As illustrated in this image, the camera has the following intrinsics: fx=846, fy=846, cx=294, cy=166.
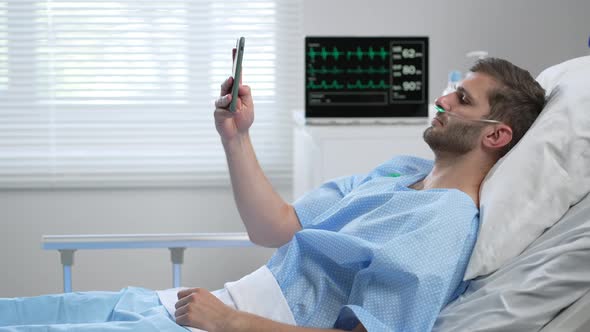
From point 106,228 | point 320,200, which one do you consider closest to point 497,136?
point 320,200

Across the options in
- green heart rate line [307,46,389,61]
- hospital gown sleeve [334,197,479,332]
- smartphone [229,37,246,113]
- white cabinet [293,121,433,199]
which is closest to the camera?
hospital gown sleeve [334,197,479,332]

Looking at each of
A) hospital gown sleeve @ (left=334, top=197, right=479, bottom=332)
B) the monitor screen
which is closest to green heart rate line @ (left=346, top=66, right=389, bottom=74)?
the monitor screen

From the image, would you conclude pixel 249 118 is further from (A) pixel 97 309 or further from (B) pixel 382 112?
(B) pixel 382 112

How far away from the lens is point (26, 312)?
1.58m

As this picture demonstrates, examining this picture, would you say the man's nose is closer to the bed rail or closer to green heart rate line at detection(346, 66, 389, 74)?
the bed rail

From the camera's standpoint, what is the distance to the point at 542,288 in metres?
1.26

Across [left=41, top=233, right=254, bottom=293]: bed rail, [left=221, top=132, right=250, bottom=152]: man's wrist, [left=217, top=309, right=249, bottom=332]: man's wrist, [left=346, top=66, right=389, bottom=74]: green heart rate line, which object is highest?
[left=346, top=66, right=389, bottom=74]: green heart rate line

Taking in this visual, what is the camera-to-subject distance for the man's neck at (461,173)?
1668mm

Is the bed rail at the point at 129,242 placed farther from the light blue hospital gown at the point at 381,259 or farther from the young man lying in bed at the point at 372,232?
the light blue hospital gown at the point at 381,259

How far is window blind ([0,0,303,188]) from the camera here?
3.69 meters

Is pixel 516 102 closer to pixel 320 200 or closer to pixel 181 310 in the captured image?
pixel 320 200

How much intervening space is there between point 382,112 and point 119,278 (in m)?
1.76

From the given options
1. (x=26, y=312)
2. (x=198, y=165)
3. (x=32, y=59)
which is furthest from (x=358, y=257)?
(x=32, y=59)

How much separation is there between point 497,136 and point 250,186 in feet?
1.69
